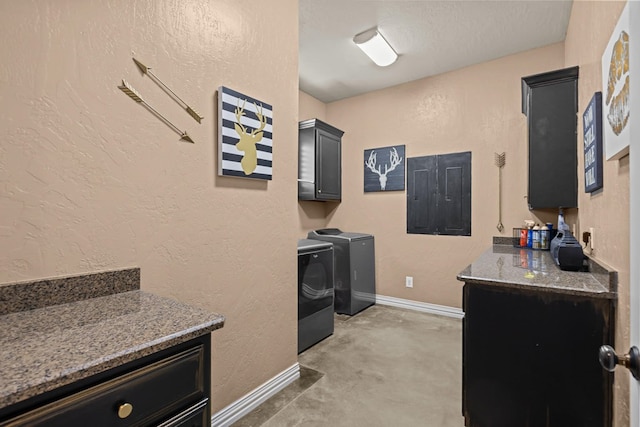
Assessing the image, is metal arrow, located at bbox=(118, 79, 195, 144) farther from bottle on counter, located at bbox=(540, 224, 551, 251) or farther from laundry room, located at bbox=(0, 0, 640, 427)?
bottle on counter, located at bbox=(540, 224, 551, 251)

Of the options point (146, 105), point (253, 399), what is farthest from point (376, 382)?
point (146, 105)

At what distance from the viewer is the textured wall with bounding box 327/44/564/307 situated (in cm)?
323

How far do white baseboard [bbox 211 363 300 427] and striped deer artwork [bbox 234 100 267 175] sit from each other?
4.33 ft

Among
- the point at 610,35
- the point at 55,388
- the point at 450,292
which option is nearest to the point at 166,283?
the point at 55,388

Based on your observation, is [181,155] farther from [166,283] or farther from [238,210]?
[166,283]

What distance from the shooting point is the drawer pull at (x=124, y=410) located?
2.62 feet

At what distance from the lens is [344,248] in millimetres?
3656

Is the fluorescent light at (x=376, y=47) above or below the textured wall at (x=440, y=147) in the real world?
above

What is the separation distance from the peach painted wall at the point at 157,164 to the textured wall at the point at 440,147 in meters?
2.08

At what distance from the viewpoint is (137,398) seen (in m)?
0.84

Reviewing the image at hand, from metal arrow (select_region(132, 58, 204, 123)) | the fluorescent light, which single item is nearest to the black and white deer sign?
the fluorescent light

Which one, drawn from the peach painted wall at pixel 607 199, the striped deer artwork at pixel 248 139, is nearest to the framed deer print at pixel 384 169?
the peach painted wall at pixel 607 199

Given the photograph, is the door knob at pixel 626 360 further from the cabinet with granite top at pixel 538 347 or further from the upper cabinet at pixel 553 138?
the upper cabinet at pixel 553 138

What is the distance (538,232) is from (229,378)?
2.75m
